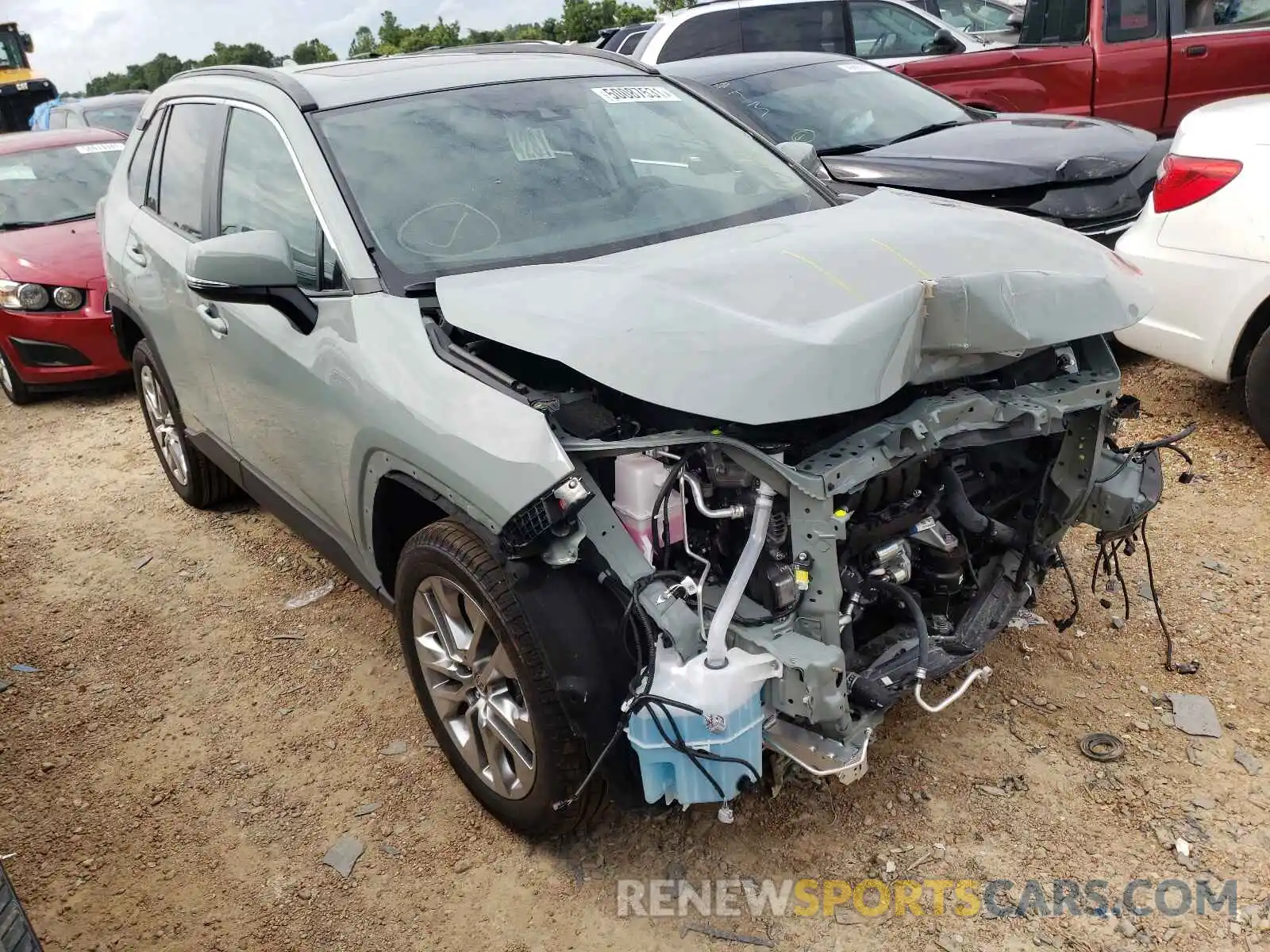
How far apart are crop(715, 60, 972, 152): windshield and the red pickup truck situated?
1.51 metres

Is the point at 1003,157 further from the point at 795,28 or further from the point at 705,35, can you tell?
the point at 705,35

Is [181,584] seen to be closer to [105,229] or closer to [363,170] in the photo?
[105,229]

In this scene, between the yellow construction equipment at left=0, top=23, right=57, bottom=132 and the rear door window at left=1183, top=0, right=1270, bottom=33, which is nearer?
the rear door window at left=1183, top=0, right=1270, bottom=33

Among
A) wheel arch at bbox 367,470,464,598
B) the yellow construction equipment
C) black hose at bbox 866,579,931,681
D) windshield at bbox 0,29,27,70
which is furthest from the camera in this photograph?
windshield at bbox 0,29,27,70

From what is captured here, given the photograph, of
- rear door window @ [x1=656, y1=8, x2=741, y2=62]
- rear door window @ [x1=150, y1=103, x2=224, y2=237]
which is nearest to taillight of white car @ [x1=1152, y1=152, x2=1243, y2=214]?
rear door window @ [x1=150, y1=103, x2=224, y2=237]

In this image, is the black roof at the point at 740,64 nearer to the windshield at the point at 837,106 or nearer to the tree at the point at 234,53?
the windshield at the point at 837,106

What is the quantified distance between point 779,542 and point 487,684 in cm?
85

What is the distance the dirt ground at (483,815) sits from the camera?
2535 mm

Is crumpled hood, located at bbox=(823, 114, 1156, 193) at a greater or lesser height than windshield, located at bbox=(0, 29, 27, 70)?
lesser

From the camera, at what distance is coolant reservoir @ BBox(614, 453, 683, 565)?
2.37m

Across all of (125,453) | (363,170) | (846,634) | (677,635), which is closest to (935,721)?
(846,634)

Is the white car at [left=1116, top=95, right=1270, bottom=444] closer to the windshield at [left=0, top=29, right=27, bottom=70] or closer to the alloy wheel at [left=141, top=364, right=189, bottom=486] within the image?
the alloy wheel at [left=141, top=364, right=189, bottom=486]

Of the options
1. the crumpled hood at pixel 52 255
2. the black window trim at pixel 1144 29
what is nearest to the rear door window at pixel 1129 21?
the black window trim at pixel 1144 29

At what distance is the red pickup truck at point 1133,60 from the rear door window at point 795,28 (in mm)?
839
